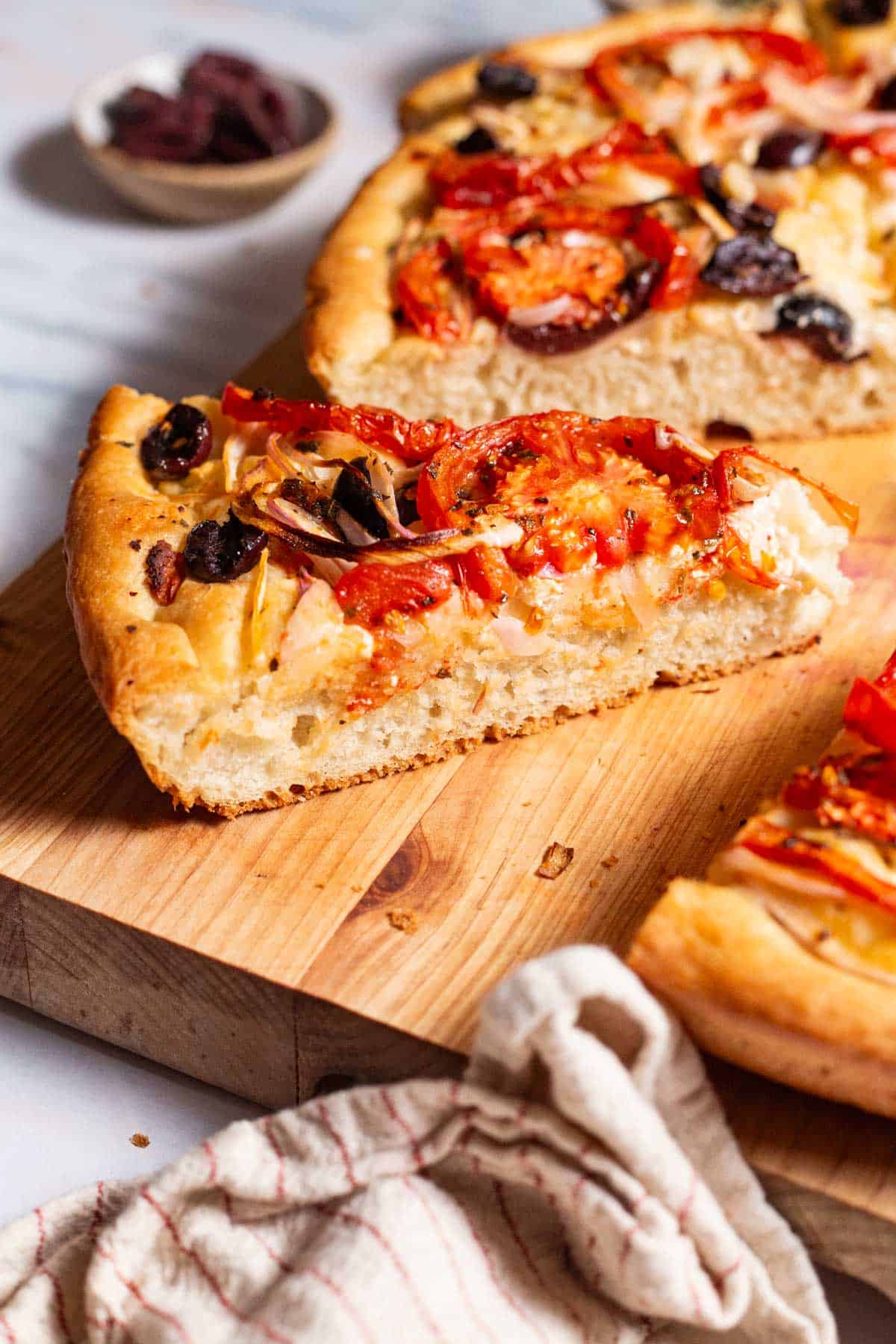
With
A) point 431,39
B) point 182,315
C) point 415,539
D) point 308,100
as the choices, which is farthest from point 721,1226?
point 431,39

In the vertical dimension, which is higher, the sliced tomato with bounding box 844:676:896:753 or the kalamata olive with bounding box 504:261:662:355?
the kalamata olive with bounding box 504:261:662:355

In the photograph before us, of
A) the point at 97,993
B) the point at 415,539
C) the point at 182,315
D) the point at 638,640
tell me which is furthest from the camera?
the point at 182,315

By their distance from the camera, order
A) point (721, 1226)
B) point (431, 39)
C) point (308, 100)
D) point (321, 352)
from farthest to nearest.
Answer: point (431, 39) < point (308, 100) < point (321, 352) < point (721, 1226)

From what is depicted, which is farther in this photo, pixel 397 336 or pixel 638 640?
pixel 397 336

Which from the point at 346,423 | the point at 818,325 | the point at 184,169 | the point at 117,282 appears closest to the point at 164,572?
the point at 346,423

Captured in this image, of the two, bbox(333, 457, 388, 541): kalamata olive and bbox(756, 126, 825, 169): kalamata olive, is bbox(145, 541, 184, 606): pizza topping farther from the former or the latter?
bbox(756, 126, 825, 169): kalamata olive

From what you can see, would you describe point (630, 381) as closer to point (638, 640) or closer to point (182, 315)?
point (638, 640)

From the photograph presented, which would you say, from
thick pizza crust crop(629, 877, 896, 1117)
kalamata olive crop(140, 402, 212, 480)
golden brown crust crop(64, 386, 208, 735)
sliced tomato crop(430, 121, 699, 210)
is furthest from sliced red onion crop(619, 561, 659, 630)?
sliced tomato crop(430, 121, 699, 210)
